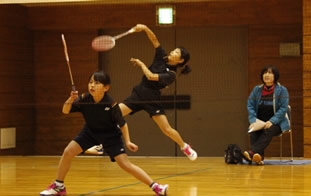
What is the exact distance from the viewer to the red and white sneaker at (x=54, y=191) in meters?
5.34

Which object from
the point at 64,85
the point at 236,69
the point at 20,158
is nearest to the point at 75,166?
the point at 20,158

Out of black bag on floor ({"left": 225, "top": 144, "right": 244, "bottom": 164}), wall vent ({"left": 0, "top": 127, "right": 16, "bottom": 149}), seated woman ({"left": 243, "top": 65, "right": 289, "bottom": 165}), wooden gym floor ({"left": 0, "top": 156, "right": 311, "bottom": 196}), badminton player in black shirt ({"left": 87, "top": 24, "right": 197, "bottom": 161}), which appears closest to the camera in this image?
wooden gym floor ({"left": 0, "top": 156, "right": 311, "bottom": 196})

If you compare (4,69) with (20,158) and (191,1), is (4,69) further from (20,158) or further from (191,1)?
(191,1)

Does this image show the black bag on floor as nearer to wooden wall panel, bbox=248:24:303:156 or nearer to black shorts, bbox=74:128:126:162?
wooden wall panel, bbox=248:24:303:156

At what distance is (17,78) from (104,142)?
5.48 metres

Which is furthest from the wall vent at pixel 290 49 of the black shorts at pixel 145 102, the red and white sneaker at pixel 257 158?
the black shorts at pixel 145 102

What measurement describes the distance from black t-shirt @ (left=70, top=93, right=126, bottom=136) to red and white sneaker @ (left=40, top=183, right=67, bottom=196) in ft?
2.04

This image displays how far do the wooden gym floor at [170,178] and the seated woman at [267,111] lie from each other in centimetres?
32

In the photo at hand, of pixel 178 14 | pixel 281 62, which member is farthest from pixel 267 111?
pixel 178 14

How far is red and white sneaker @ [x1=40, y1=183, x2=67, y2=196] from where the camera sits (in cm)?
534

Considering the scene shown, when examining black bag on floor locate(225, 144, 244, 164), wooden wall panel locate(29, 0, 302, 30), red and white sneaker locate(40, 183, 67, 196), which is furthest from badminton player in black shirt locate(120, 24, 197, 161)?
wooden wall panel locate(29, 0, 302, 30)

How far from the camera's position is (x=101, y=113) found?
5379 mm

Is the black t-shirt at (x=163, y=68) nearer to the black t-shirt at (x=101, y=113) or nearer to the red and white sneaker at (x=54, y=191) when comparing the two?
the black t-shirt at (x=101, y=113)

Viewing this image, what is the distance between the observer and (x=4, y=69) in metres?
10.2
